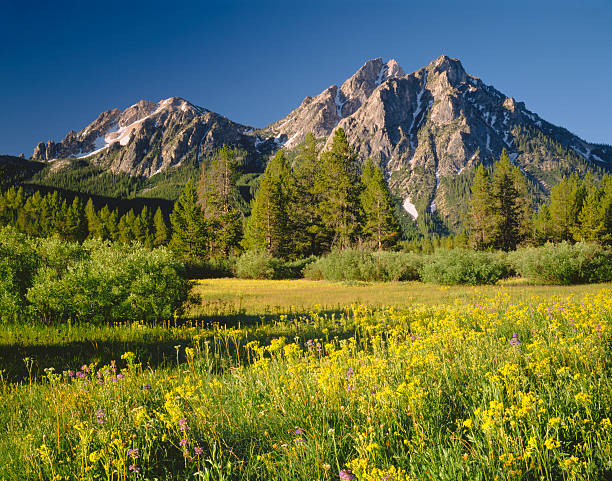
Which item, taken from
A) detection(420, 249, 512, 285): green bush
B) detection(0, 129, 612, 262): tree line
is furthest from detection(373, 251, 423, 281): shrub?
detection(0, 129, 612, 262): tree line

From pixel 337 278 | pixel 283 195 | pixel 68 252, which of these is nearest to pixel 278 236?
pixel 283 195

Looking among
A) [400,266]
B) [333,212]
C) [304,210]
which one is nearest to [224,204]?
[304,210]

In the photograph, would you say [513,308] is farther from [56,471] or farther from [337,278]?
[337,278]

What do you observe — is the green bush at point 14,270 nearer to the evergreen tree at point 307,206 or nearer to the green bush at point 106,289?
the green bush at point 106,289

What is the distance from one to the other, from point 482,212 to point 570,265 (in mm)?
26423

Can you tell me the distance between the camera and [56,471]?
2.51 meters

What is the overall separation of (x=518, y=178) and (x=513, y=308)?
158ft

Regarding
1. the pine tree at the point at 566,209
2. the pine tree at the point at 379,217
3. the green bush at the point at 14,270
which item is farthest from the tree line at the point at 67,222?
the pine tree at the point at 566,209

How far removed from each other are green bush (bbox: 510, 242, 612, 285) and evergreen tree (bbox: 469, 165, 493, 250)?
78.9 ft

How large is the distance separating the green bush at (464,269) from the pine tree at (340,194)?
50.3 feet

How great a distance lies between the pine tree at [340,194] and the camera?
37625 mm

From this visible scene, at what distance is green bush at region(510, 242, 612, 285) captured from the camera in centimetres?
1991

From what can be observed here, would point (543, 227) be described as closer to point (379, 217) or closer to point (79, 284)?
point (379, 217)

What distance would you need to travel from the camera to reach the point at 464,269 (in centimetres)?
2097
